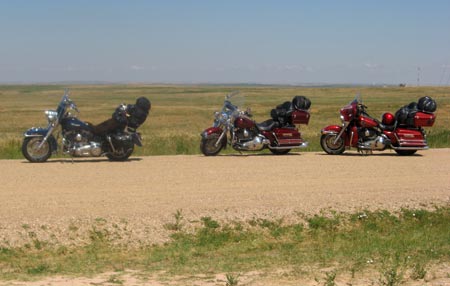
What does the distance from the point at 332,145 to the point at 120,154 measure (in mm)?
5104

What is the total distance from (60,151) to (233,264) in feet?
27.7

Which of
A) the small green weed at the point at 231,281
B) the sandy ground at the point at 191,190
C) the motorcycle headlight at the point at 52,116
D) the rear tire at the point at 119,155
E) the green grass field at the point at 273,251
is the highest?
the motorcycle headlight at the point at 52,116

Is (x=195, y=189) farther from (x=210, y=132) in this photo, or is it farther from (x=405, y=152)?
(x=405, y=152)

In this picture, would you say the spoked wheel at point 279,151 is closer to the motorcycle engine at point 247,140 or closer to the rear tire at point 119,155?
the motorcycle engine at point 247,140

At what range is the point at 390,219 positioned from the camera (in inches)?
468

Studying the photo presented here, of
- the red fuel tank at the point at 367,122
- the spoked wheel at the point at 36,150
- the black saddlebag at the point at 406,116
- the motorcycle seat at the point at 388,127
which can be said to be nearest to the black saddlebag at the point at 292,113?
the red fuel tank at the point at 367,122

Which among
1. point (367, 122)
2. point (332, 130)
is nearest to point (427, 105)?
point (367, 122)

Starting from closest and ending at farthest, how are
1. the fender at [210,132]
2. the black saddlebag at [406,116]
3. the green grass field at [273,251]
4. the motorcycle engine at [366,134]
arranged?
the green grass field at [273,251] < the fender at [210,132] < the motorcycle engine at [366,134] < the black saddlebag at [406,116]

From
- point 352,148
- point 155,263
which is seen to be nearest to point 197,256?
point 155,263

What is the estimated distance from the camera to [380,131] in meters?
18.9

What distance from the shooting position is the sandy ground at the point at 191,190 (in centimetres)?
1090

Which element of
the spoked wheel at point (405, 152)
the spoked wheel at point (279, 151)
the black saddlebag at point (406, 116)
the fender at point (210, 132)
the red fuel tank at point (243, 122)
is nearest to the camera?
the fender at point (210, 132)

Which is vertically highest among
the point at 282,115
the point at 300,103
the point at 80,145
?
the point at 300,103

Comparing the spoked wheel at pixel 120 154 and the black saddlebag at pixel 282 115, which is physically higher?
the black saddlebag at pixel 282 115
